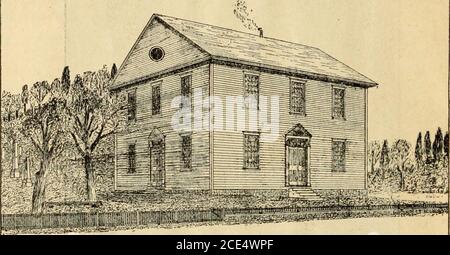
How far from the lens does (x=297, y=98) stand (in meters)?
14.4

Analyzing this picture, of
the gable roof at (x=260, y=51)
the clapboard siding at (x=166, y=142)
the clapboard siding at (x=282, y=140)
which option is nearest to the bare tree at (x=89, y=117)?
the clapboard siding at (x=166, y=142)

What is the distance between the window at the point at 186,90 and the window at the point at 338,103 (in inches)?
131

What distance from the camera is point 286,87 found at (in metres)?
14.3

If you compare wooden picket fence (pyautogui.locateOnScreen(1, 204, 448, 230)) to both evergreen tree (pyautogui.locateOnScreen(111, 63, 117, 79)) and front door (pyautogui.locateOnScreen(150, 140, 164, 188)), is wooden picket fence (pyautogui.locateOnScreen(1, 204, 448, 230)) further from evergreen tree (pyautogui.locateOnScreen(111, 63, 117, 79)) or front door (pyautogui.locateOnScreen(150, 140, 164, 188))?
evergreen tree (pyautogui.locateOnScreen(111, 63, 117, 79))

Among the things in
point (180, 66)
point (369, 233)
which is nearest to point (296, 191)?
point (369, 233)

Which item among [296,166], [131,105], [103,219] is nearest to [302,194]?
[296,166]

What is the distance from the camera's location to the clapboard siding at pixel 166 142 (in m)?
13.0

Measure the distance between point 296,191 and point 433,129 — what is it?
2.62 m

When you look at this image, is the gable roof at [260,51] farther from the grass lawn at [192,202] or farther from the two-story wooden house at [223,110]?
the grass lawn at [192,202]

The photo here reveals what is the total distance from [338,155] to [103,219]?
5592 mm

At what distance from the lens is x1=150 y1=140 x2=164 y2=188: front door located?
13617 millimetres

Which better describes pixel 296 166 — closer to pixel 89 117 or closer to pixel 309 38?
pixel 309 38
